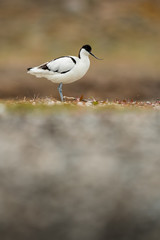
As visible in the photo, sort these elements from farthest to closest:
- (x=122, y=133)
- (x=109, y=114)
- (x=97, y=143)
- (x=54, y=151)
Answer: (x=109, y=114)
(x=122, y=133)
(x=97, y=143)
(x=54, y=151)

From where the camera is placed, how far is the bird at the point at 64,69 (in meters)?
10.5

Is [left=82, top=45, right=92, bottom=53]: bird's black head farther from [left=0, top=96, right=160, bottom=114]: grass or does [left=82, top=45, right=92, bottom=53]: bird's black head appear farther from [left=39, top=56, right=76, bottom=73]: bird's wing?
[left=0, top=96, right=160, bottom=114]: grass

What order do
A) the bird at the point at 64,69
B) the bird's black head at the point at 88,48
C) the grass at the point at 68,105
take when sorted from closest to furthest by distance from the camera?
1. the grass at the point at 68,105
2. the bird at the point at 64,69
3. the bird's black head at the point at 88,48

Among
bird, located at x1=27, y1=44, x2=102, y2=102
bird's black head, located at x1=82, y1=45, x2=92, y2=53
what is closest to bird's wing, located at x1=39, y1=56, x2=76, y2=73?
bird, located at x1=27, y1=44, x2=102, y2=102

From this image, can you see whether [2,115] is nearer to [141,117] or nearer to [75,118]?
[75,118]

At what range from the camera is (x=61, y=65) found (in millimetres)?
10555

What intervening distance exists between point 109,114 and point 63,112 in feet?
2.92

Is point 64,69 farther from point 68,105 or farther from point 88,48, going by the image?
point 68,105

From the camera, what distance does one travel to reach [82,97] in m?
10.3

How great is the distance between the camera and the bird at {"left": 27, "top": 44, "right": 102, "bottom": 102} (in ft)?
34.4

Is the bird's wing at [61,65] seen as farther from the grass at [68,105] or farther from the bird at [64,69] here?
the grass at [68,105]

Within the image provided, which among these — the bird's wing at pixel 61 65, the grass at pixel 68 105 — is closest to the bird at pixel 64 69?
the bird's wing at pixel 61 65

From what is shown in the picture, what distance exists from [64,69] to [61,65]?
0.52 ft

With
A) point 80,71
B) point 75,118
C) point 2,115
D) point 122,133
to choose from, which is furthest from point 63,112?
point 80,71
